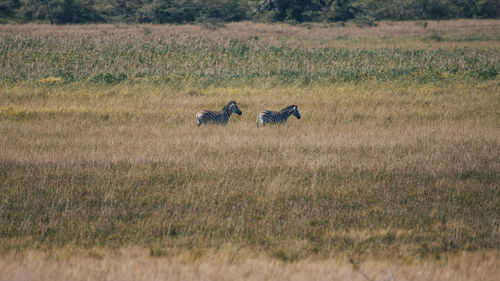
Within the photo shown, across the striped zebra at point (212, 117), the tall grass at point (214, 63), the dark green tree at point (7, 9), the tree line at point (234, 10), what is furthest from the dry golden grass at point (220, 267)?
the dark green tree at point (7, 9)

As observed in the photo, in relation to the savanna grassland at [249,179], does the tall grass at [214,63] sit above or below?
above

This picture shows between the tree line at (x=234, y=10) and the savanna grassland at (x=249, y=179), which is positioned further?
the tree line at (x=234, y=10)

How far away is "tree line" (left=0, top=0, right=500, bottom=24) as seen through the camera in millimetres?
66250

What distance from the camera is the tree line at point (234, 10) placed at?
66.2 metres

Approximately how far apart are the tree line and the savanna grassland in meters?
45.5

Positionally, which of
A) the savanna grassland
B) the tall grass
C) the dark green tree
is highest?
the dark green tree

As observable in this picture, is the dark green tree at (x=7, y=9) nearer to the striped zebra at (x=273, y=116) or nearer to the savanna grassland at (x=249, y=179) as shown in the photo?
the savanna grassland at (x=249, y=179)

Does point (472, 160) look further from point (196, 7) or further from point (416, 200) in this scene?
point (196, 7)

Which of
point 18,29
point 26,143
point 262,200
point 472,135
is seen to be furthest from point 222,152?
point 18,29

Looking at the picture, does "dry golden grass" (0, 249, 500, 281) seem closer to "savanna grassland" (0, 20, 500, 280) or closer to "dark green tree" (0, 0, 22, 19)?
"savanna grassland" (0, 20, 500, 280)

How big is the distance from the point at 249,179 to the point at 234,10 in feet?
243

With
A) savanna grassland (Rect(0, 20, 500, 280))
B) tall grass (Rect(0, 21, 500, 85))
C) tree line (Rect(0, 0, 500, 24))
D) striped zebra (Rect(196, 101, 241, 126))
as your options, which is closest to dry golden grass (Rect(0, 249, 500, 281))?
savanna grassland (Rect(0, 20, 500, 280))

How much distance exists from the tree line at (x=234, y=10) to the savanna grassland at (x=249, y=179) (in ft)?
149

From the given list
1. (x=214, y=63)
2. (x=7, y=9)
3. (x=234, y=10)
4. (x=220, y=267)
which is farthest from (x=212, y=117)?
(x=234, y=10)
